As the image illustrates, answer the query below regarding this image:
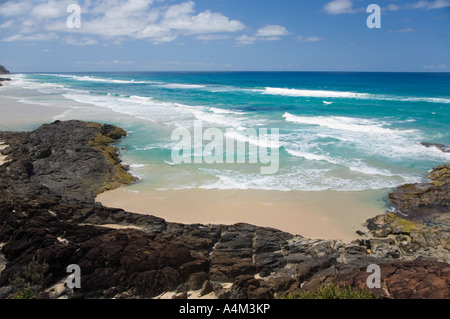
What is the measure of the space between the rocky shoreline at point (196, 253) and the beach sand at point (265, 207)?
2.50 ft

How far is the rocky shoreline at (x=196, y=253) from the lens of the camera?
6.80 meters

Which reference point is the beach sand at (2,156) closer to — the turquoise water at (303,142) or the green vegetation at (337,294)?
the turquoise water at (303,142)

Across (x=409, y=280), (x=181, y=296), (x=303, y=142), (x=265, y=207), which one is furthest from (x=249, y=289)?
(x=303, y=142)

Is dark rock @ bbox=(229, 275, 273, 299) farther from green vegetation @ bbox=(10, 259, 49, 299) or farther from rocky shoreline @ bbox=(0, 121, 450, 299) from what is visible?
green vegetation @ bbox=(10, 259, 49, 299)

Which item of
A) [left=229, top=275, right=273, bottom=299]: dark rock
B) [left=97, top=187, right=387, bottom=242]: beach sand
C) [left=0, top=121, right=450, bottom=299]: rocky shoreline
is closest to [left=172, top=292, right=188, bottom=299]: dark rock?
[left=0, top=121, right=450, bottom=299]: rocky shoreline

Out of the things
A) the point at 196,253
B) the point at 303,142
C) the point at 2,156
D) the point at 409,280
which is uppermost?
the point at 303,142

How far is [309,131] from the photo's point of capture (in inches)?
989

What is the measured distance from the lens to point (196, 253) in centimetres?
832

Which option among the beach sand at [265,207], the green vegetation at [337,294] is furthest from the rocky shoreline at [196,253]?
the beach sand at [265,207]

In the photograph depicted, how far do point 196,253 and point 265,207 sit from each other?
4.51m

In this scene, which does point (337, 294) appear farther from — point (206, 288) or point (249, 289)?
point (206, 288)

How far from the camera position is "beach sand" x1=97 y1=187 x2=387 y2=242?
11.0m

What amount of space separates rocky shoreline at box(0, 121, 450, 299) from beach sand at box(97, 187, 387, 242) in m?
0.76
